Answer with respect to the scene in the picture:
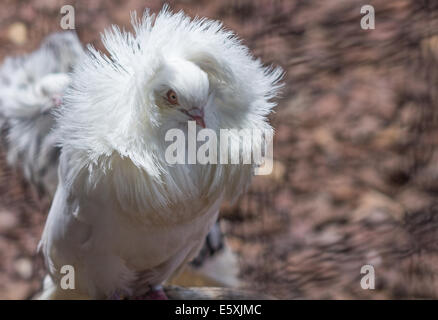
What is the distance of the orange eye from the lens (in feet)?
2.21

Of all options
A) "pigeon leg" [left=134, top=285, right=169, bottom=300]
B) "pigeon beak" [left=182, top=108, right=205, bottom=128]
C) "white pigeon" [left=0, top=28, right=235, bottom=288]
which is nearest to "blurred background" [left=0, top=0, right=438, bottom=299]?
"white pigeon" [left=0, top=28, right=235, bottom=288]

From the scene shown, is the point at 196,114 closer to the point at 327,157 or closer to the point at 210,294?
the point at 210,294

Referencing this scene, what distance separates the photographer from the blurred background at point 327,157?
45.3 inches

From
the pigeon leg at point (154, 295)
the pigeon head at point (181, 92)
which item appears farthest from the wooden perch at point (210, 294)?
the pigeon head at point (181, 92)

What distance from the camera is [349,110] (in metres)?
1.38

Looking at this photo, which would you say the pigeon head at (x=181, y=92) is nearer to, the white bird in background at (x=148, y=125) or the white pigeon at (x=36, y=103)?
the white bird in background at (x=148, y=125)

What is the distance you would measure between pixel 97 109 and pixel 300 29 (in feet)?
2.55

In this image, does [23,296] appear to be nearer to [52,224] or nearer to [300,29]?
[52,224]

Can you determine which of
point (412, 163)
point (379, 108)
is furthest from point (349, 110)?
point (412, 163)

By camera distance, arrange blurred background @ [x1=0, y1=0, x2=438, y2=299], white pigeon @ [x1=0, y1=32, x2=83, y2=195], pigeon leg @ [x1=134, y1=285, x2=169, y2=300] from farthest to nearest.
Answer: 1. blurred background @ [x1=0, y1=0, x2=438, y2=299]
2. white pigeon @ [x1=0, y1=32, x2=83, y2=195]
3. pigeon leg @ [x1=134, y1=285, x2=169, y2=300]

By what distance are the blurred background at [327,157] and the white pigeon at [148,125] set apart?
0.36 metres

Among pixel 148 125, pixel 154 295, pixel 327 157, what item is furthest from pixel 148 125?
pixel 327 157

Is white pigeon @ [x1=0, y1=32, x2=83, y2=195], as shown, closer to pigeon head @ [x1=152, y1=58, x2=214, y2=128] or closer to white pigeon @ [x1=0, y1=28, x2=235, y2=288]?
white pigeon @ [x1=0, y1=28, x2=235, y2=288]

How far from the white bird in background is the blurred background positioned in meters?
0.36
